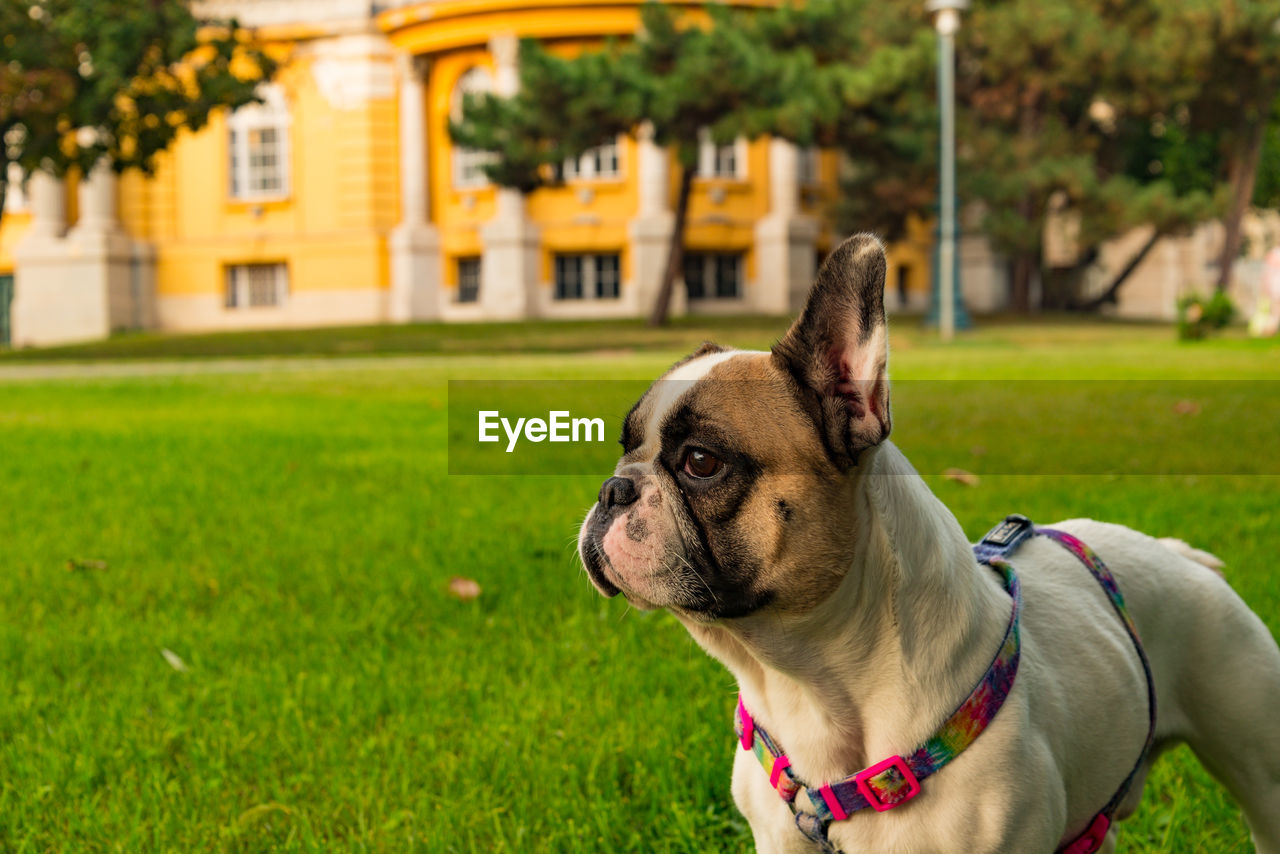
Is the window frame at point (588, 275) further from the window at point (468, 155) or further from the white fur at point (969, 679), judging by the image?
the white fur at point (969, 679)

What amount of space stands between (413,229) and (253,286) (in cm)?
649

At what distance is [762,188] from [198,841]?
3410 cm

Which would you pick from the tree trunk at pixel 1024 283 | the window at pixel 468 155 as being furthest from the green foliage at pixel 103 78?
the tree trunk at pixel 1024 283

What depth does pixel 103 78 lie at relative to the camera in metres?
22.1

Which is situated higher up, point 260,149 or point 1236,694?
point 260,149

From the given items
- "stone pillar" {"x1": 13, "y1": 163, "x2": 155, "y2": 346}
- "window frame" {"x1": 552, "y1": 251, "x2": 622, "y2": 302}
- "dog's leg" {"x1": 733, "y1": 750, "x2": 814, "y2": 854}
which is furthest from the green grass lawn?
"stone pillar" {"x1": 13, "y1": 163, "x2": 155, "y2": 346}

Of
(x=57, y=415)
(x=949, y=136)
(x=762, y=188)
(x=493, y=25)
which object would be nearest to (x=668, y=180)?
(x=762, y=188)

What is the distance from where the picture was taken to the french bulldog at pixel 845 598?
1.89 m

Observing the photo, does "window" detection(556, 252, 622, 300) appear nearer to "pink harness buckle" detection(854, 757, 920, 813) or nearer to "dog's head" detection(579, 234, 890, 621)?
"dog's head" detection(579, 234, 890, 621)

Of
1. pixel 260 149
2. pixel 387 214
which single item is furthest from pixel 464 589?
pixel 260 149

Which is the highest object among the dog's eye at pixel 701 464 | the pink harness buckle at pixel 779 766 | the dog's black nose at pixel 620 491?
the dog's eye at pixel 701 464

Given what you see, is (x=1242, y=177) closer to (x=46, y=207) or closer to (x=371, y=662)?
(x=46, y=207)

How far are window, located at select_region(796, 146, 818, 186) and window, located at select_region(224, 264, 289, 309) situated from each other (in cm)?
1713

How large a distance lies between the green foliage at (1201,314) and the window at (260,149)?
88.8 feet
